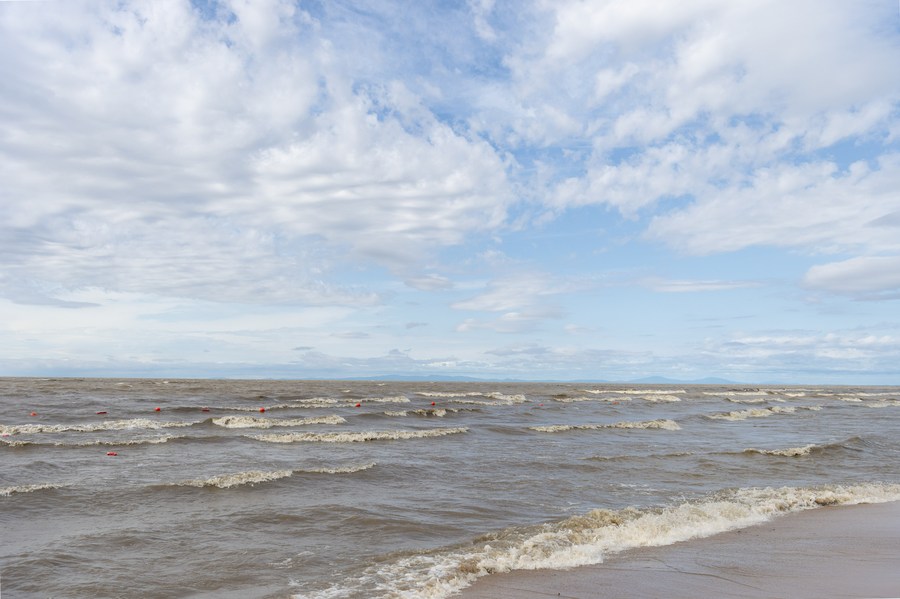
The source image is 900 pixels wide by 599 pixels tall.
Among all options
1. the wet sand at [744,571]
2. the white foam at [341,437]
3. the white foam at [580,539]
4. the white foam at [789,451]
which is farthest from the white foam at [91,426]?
the white foam at [789,451]

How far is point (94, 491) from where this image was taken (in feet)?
45.4

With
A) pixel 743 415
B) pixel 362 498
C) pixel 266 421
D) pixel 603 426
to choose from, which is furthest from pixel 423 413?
pixel 362 498

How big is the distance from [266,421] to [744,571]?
27.5m

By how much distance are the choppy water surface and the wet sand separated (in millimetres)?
480

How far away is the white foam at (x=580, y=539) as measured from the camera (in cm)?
799

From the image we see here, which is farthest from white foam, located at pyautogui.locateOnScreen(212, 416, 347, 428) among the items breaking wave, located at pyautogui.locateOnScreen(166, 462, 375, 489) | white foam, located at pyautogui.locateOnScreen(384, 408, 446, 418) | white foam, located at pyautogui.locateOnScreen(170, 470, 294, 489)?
white foam, located at pyautogui.locateOnScreen(170, 470, 294, 489)

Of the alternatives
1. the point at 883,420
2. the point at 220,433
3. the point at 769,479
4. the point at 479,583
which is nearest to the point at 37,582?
the point at 479,583

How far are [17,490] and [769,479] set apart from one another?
1909cm

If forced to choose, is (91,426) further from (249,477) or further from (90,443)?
(249,477)

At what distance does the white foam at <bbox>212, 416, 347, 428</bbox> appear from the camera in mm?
30484

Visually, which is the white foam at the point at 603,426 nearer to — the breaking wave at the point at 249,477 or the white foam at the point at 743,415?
the white foam at the point at 743,415

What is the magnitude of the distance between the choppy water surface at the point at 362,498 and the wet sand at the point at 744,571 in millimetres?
480

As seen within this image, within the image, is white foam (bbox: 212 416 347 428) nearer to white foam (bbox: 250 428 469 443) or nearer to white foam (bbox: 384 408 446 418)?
white foam (bbox: 384 408 446 418)

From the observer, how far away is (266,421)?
31906mm
